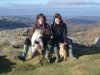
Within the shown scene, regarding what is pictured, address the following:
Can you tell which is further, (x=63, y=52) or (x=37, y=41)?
(x=37, y=41)

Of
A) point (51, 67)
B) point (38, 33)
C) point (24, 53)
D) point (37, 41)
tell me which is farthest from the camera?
point (24, 53)

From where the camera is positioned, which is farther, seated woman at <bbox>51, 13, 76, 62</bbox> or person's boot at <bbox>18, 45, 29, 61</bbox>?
person's boot at <bbox>18, 45, 29, 61</bbox>

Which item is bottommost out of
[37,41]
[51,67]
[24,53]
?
[51,67]

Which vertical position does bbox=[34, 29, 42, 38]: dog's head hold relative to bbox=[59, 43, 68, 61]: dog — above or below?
above

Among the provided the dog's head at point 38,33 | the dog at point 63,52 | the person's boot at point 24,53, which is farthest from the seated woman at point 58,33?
the person's boot at point 24,53

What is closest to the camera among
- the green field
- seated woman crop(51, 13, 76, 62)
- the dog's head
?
the green field

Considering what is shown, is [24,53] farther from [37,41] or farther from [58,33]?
[58,33]

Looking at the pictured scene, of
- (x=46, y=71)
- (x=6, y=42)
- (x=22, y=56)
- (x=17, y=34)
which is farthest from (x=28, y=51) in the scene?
(x=17, y=34)

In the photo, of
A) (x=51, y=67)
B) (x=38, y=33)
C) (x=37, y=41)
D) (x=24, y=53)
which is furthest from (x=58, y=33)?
(x=51, y=67)

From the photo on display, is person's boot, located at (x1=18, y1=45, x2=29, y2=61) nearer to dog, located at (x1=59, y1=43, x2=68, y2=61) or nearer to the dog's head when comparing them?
the dog's head

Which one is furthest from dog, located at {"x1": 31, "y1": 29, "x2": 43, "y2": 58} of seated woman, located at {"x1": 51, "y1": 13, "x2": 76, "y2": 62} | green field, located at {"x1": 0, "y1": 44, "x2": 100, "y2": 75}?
seated woman, located at {"x1": 51, "y1": 13, "x2": 76, "y2": 62}

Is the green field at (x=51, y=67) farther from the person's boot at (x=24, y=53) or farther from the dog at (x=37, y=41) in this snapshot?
the dog at (x=37, y=41)

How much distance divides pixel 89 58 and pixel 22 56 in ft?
16.9

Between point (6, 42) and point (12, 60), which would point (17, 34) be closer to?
point (6, 42)
